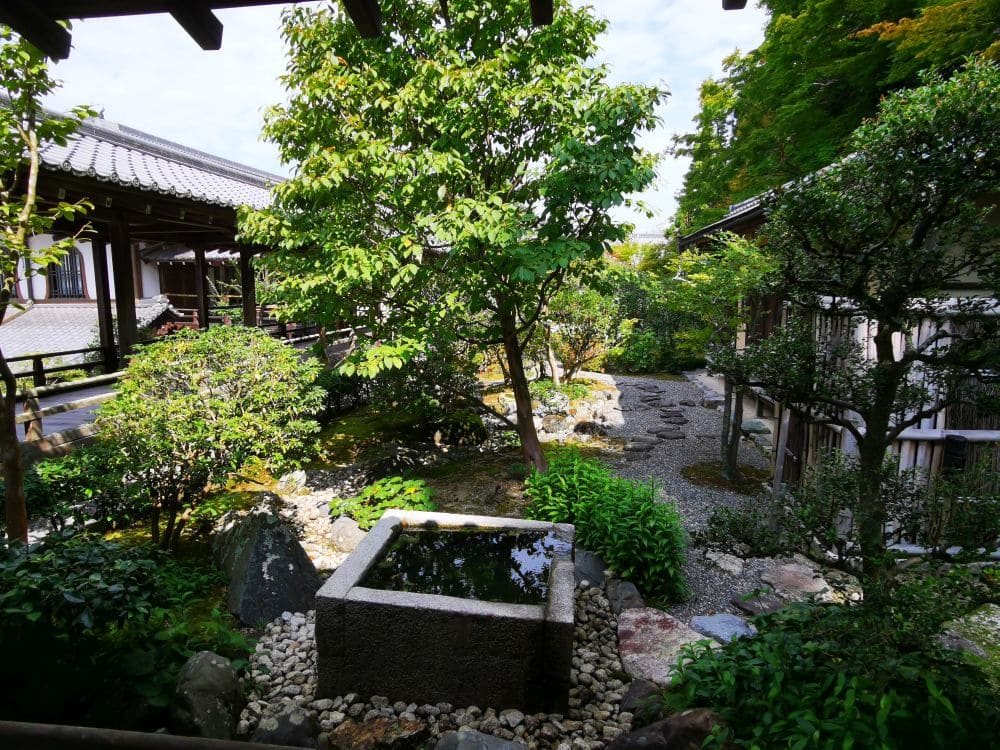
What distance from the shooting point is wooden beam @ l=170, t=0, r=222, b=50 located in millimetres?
2143

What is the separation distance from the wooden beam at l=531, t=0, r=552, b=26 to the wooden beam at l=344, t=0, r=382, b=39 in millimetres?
666

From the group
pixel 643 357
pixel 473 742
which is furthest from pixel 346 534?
pixel 643 357

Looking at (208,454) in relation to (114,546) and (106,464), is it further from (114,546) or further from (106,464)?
(114,546)

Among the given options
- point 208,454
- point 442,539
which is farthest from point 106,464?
point 442,539

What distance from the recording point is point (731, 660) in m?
3.13

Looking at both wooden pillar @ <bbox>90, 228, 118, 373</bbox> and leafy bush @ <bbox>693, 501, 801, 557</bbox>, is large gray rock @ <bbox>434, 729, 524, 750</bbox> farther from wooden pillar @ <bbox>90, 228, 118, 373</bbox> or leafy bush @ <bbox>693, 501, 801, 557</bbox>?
wooden pillar @ <bbox>90, 228, 118, 373</bbox>

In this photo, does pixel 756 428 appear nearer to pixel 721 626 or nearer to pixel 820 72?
pixel 721 626

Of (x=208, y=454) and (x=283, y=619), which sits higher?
(x=208, y=454)

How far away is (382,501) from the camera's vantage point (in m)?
6.35

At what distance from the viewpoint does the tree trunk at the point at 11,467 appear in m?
3.79

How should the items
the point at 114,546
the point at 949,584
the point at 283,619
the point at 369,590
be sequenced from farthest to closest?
the point at 283,619
the point at 369,590
the point at 114,546
the point at 949,584

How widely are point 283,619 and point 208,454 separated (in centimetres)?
177

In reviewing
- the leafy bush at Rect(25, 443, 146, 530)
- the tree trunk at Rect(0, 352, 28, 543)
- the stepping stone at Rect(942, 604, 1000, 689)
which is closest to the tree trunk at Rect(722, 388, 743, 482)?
the stepping stone at Rect(942, 604, 1000, 689)

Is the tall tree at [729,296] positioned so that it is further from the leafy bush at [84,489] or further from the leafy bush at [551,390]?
the leafy bush at [84,489]
